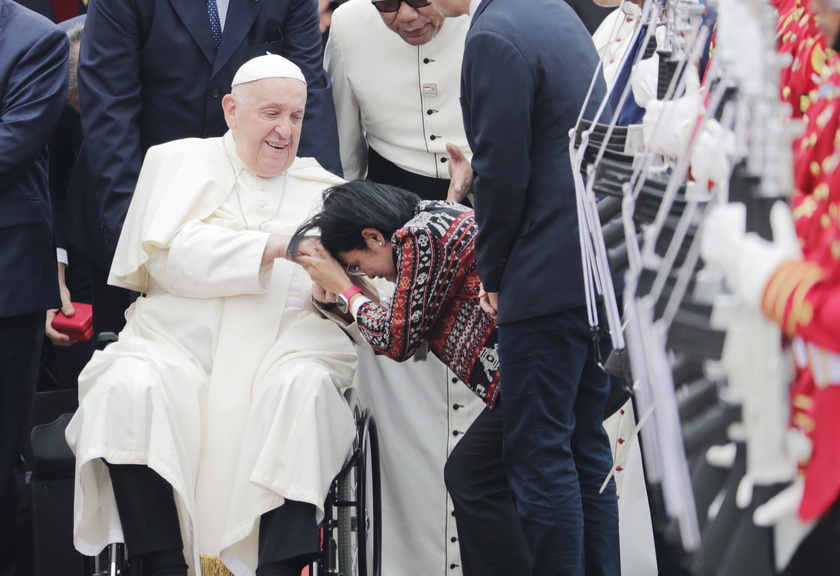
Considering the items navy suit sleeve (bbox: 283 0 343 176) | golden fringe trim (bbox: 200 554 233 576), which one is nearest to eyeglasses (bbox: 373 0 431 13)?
navy suit sleeve (bbox: 283 0 343 176)

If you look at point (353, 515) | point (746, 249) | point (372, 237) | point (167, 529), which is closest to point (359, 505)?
point (353, 515)

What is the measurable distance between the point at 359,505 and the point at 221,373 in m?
0.55

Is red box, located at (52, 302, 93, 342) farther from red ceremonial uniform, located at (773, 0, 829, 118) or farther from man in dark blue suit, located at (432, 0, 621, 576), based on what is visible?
red ceremonial uniform, located at (773, 0, 829, 118)

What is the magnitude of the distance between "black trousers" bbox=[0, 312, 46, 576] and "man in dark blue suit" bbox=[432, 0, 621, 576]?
1.69 meters

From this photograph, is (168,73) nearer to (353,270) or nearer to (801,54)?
(353,270)

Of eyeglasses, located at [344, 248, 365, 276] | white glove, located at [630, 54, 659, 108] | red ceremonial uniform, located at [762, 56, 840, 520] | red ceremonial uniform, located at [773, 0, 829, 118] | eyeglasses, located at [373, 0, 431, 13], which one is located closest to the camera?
red ceremonial uniform, located at [762, 56, 840, 520]

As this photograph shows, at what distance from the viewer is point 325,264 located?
10.6ft

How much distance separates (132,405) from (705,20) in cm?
178

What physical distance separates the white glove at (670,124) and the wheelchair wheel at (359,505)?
163cm

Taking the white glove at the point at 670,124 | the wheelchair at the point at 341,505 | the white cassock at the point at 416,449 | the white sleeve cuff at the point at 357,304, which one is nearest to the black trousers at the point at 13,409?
the wheelchair at the point at 341,505

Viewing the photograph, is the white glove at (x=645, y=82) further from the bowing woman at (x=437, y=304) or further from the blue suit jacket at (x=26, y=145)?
the blue suit jacket at (x=26, y=145)

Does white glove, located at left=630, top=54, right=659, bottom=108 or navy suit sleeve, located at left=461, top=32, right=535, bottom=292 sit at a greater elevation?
white glove, located at left=630, top=54, right=659, bottom=108

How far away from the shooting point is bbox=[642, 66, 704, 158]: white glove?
1.83 meters

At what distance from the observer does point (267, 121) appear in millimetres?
3660
